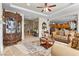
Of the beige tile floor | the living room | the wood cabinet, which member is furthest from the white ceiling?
the beige tile floor

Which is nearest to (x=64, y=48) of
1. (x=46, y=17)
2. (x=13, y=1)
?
(x=46, y=17)

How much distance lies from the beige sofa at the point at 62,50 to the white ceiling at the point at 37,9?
0.49 meters

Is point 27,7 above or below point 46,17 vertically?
above

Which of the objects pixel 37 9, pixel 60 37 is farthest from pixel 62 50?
pixel 37 9

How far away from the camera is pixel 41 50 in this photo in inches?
88.8

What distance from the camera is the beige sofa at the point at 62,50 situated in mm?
2189

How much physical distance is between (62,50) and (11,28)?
3.46ft

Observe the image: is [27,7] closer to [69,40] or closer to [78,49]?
[69,40]

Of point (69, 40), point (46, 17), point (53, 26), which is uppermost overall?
point (46, 17)

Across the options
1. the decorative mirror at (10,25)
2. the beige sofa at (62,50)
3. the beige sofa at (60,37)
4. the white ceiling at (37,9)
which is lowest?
the beige sofa at (62,50)

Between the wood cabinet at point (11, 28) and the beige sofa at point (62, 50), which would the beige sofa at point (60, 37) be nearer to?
the beige sofa at point (62, 50)

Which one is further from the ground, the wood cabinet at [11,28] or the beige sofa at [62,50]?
the wood cabinet at [11,28]

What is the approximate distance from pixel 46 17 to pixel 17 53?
877 millimetres

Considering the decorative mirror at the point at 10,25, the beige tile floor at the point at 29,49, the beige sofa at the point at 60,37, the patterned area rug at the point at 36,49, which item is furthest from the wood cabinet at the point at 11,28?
the beige sofa at the point at 60,37
